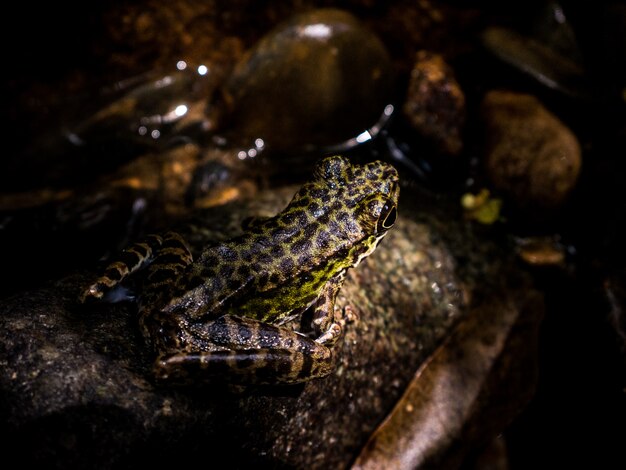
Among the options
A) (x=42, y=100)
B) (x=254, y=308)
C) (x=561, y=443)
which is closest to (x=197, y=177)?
(x=42, y=100)

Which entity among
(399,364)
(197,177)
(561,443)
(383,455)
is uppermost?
(197,177)

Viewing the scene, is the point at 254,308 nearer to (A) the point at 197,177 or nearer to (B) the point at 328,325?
(B) the point at 328,325

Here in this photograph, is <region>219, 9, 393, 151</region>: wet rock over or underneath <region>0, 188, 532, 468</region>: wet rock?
over

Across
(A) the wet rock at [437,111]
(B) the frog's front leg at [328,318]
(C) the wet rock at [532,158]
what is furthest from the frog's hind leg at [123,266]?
(C) the wet rock at [532,158]

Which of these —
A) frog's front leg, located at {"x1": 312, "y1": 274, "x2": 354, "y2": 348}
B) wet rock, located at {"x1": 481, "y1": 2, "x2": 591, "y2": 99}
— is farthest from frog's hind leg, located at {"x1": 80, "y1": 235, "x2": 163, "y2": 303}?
wet rock, located at {"x1": 481, "y1": 2, "x2": 591, "y2": 99}

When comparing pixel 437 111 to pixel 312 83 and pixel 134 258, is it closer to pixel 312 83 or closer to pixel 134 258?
pixel 312 83

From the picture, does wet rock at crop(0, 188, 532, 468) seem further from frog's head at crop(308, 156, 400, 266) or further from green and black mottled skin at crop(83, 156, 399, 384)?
frog's head at crop(308, 156, 400, 266)

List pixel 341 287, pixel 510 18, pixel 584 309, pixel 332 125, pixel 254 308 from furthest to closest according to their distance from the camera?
pixel 510 18 → pixel 332 125 → pixel 584 309 → pixel 341 287 → pixel 254 308
